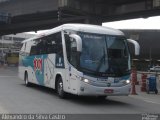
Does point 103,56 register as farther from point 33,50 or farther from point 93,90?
point 33,50

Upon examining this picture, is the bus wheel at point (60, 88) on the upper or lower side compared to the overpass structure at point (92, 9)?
lower

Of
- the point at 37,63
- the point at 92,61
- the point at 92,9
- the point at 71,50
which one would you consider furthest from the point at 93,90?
the point at 92,9

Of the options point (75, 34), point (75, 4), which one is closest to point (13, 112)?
point (75, 34)

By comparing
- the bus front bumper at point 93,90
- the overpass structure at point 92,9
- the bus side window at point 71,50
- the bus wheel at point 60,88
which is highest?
the overpass structure at point 92,9

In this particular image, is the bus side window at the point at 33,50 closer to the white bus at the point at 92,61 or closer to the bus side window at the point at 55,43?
the bus side window at the point at 55,43

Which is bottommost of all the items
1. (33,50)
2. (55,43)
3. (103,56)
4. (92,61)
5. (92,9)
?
(33,50)

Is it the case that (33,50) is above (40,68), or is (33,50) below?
above

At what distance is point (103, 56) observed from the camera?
49.9 feet

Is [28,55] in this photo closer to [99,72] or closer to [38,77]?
[38,77]

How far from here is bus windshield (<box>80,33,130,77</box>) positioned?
49.4ft

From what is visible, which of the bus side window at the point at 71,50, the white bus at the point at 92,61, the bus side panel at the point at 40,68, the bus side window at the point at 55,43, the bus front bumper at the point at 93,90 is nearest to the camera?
the bus front bumper at the point at 93,90

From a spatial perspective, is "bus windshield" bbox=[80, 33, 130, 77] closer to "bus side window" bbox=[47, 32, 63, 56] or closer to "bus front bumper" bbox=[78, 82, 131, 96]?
"bus front bumper" bbox=[78, 82, 131, 96]

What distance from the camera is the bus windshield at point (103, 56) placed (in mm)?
15055

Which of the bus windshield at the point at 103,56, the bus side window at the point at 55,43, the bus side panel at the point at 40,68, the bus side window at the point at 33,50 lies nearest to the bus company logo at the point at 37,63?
the bus side panel at the point at 40,68
